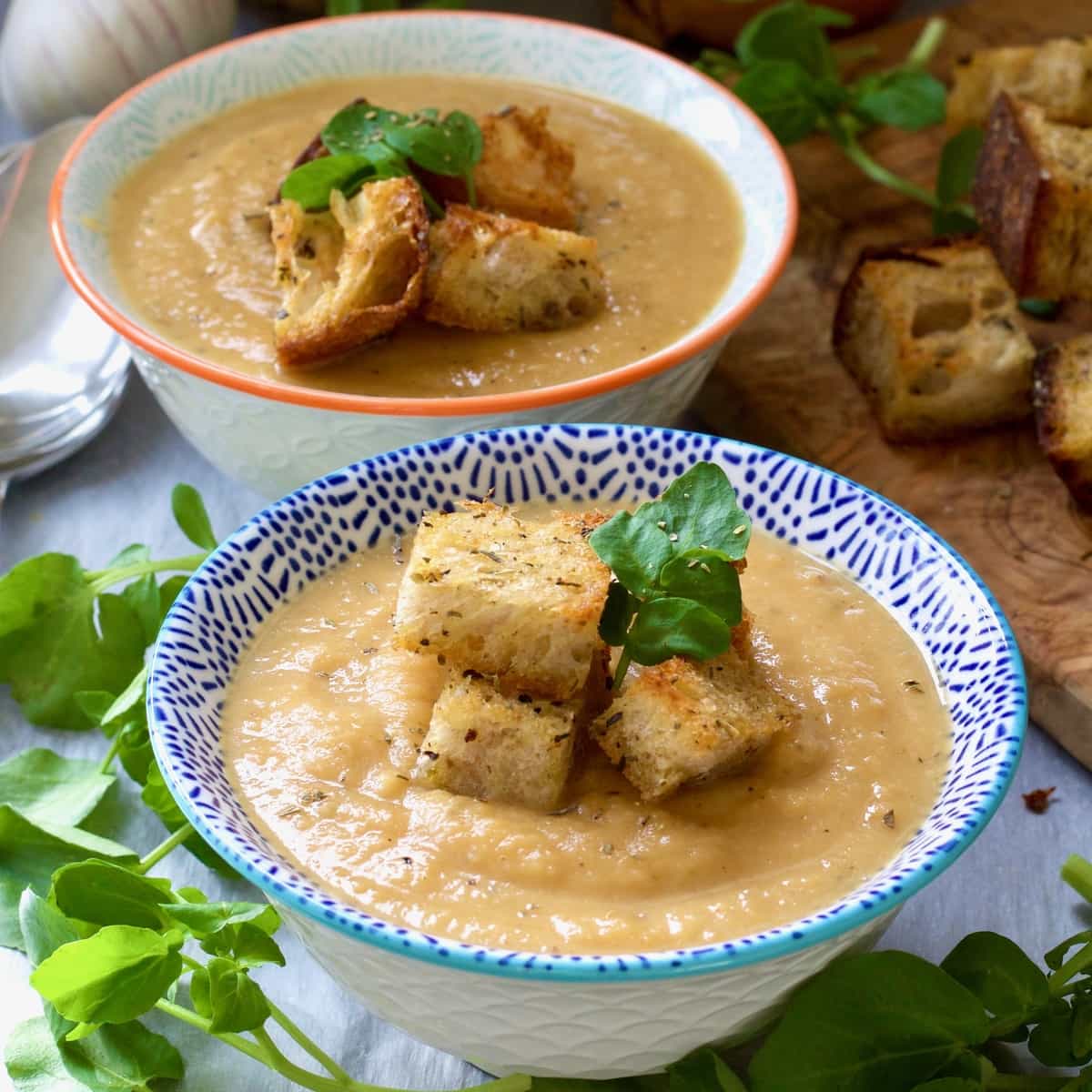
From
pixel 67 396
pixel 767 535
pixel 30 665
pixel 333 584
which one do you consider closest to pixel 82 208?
pixel 67 396

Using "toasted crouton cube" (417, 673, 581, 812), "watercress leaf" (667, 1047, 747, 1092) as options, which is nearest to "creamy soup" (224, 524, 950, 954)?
"toasted crouton cube" (417, 673, 581, 812)

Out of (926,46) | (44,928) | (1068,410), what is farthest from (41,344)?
(926,46)

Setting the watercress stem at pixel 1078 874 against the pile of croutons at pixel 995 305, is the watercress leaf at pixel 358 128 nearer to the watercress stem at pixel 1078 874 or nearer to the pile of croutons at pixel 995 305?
the pile of croutons at pixel 995 305

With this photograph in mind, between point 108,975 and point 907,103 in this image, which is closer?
point 108,975

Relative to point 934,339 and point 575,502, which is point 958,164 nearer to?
point 934,339

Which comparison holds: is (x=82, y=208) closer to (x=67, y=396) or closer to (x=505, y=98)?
(x=67, y=396)
